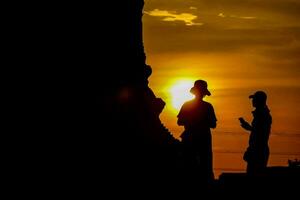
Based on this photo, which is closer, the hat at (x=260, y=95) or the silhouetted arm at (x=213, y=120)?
the hat at (x=260, y=95)

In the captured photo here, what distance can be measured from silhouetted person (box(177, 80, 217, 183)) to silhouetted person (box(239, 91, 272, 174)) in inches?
35.1

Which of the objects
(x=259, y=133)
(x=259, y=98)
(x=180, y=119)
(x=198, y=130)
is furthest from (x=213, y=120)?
(x=259, y=98)

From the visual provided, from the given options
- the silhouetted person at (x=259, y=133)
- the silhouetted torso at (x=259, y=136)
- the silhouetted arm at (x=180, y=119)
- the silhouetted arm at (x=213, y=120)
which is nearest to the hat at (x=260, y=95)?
the silhouetted person at (x=259, y=133)

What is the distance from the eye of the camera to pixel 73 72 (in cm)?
1421

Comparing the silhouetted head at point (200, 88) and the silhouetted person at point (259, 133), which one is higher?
the silhouetted head at point (200, 88)

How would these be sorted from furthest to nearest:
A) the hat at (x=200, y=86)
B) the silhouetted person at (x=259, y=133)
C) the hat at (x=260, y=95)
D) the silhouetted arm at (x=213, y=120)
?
the silhouetted arm at (x=213, y=120) → the hat at (x=200, y=86) → the silhouetted person at (x=259, y=133) → the hat at (x=260, y=95)

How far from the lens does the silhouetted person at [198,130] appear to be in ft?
48.7

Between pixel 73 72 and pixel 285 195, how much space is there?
15.3 ft

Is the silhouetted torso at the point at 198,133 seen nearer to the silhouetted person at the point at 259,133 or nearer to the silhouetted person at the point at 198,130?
the silhouetted person at the point at 198,130

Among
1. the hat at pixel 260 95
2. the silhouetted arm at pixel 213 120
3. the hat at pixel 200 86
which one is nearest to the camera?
the hat at pixel 260 95

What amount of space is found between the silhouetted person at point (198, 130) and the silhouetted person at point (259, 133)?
0.89m

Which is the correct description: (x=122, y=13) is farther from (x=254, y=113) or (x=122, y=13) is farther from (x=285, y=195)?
(x=285, y=195)

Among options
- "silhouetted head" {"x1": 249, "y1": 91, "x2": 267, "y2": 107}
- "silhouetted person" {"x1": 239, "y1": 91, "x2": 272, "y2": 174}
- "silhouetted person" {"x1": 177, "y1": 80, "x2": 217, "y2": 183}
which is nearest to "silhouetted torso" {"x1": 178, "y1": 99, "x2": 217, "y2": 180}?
"silhouetted person" {"x1": 177, "y1": 80, "x2": 217, "y2": 183}

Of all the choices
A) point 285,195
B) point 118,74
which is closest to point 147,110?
point 118,74
